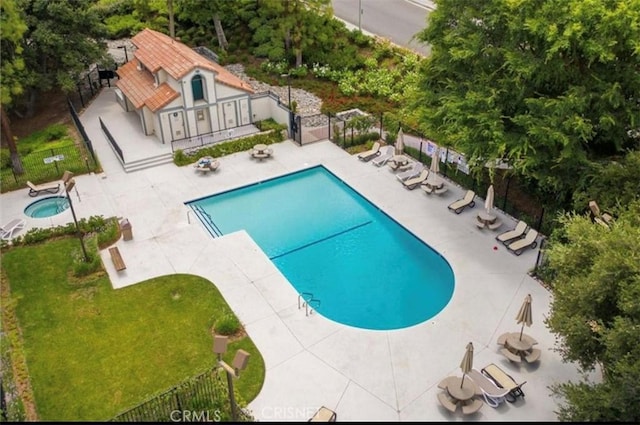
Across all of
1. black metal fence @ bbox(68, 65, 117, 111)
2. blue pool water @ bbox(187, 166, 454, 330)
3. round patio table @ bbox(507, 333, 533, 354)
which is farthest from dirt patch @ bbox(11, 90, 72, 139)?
round patio table @ bbox(507, 333, 533, 354)

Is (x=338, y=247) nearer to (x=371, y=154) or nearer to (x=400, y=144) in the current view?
(x=400, y=144)

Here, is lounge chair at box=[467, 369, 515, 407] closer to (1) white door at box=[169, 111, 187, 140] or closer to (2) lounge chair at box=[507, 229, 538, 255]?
(2) lounge chair at box=[507, 229, 538, 255]

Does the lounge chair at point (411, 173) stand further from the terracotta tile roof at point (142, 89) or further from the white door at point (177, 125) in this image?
the terracotta tile roof at point (142, 89)

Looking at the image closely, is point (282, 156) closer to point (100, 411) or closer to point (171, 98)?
point (171, 98)

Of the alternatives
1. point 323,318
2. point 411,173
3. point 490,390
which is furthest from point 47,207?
point 490,390

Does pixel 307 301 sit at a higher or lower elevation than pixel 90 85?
lower
